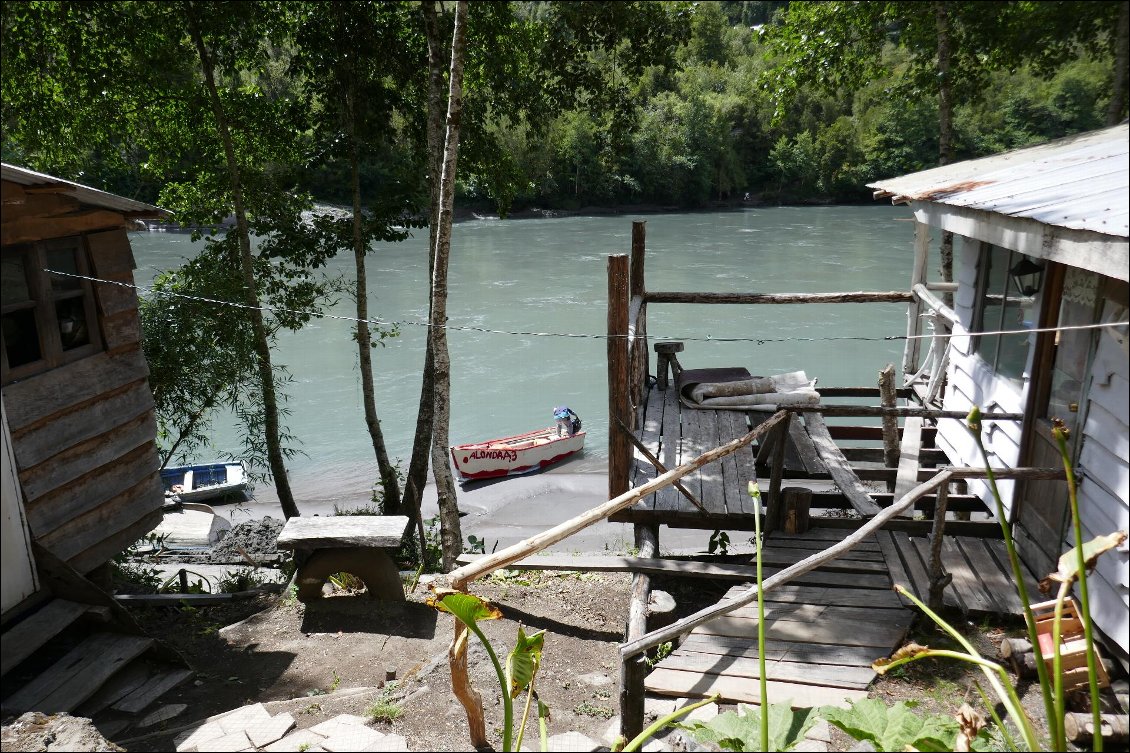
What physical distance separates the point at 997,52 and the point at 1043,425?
7924mm

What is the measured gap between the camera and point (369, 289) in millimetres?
28875

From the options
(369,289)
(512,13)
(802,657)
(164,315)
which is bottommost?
(369,289)

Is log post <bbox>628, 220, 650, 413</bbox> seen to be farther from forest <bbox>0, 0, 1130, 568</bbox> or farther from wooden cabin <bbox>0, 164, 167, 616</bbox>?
wooden cabin <bbox>0, 164, 167, 616</bbox>

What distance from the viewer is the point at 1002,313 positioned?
6723mm

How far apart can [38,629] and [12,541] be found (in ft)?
1.81

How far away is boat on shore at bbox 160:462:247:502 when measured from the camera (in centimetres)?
1669

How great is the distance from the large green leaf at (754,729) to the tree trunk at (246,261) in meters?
9.52

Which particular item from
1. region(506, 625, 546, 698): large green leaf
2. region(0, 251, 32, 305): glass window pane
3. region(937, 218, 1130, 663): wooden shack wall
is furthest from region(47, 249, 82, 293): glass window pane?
region(937, 218, 1130, 663): wooden shack wall

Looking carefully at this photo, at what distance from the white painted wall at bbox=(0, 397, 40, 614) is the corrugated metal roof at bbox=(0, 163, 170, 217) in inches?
52.1

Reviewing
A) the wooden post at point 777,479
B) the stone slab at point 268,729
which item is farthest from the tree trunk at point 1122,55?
the stone slab at point 268,729

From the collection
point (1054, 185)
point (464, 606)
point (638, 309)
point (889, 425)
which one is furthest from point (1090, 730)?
point (638, 309)

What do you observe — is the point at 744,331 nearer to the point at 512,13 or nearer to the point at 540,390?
the point at 540,390

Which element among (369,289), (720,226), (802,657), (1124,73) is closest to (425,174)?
(1124,73)

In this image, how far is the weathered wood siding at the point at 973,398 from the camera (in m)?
6.30
